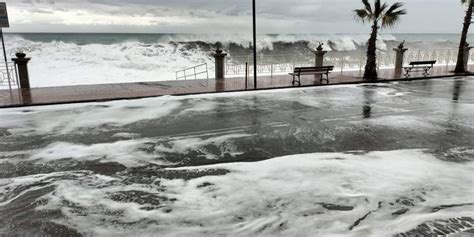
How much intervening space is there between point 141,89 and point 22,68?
4.56 meters

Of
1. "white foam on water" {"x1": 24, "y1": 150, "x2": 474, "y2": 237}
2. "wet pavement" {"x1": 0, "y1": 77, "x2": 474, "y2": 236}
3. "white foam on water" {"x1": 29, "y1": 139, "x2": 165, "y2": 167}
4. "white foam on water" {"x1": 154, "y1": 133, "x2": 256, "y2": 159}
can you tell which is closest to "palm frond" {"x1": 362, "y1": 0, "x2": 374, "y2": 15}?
"wet pavement" {"x1": 0, "y1": 77, "x2": 474, "y2": 236}

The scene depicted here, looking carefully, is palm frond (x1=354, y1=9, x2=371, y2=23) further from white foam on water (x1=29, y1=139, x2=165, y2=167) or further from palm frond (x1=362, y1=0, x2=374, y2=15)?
white foam on water (x1=29, y1=139, x2=165, y2=167)

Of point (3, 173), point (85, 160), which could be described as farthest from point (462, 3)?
point (3, 173)

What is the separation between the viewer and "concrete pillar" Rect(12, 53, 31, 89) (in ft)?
42.8

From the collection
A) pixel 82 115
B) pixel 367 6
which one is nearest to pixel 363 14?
pixel 367 6

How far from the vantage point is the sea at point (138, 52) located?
24.4 m

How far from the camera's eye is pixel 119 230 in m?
4.02

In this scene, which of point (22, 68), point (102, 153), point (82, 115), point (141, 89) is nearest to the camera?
point (102, 153)

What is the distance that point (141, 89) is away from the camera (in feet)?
44.9

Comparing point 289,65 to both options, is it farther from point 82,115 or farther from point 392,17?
point 82,115

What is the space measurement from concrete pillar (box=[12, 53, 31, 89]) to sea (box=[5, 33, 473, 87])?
24.2 feet

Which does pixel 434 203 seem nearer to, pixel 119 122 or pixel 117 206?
pixel 117 206

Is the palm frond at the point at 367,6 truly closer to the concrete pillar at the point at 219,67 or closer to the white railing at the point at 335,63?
the white railing at the point at 335,63

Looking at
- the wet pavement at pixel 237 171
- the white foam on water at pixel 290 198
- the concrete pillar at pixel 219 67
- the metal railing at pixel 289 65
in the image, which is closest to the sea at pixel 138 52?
the metal railing at pixel 289 65
